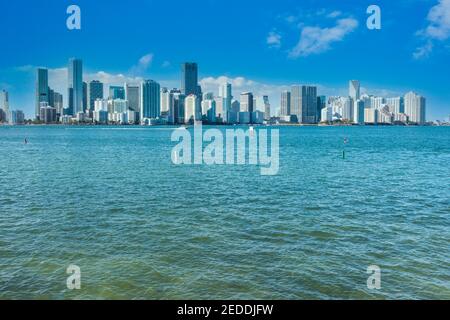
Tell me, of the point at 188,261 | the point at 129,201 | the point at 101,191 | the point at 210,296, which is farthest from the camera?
the point at 101,191

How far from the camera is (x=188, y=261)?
18.0m

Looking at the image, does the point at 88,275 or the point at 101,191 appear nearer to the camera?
the point at 88,275

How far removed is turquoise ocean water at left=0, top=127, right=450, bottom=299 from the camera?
15445 mm

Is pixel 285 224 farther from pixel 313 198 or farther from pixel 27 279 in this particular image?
pixel 27 279

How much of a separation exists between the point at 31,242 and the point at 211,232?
854 cm

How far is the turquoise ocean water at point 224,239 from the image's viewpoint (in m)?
15.4

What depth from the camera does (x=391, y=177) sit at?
45406mm

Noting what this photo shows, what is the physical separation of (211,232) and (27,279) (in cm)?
904

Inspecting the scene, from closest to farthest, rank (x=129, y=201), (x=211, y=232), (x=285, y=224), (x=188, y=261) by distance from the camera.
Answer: (x=188, y=261) → (x=211, y=232) → (x=285, y=224) → (x=129, y=201)

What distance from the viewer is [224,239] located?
21.0 meters
